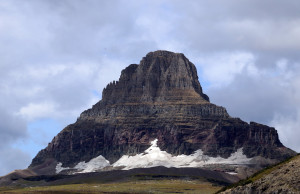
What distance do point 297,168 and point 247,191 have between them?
1600 centimetres

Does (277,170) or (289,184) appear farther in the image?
(277,170)

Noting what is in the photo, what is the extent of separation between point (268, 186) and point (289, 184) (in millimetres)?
8966

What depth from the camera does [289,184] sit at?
185 metres

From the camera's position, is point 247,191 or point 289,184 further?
point 247,191

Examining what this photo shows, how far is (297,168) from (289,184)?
6.20 metres

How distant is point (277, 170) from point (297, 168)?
9.61 meters

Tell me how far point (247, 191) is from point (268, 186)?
7567 mm

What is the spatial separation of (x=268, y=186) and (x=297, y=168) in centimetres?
890

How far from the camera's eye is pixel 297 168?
18925 cm

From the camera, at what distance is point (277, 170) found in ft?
650

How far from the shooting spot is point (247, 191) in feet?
652

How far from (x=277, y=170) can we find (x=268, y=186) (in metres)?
7.03
